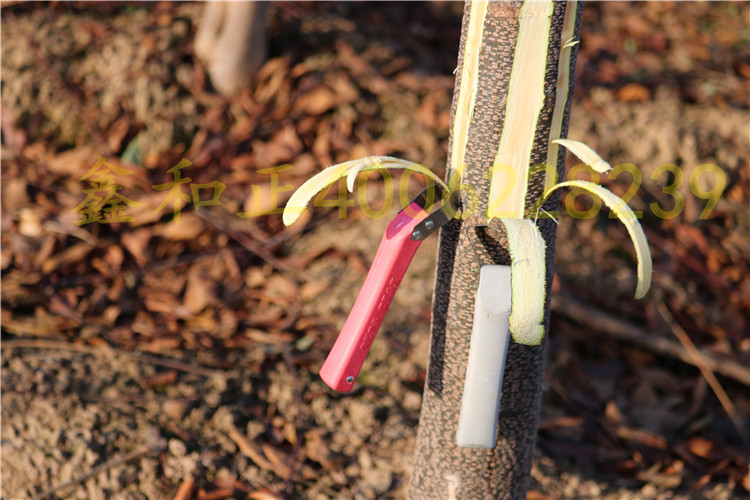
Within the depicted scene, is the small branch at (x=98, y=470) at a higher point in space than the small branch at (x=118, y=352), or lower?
lower

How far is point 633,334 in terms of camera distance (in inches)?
87.4

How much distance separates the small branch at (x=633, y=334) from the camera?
2.19m

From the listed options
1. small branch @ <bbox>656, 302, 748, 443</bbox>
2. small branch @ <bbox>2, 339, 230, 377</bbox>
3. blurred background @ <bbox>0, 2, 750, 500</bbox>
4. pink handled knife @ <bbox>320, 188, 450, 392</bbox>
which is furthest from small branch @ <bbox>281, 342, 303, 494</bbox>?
small branch @ <bbox>656, 302, 748, 443</bbox>

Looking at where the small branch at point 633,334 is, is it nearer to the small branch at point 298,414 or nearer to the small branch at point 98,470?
the small branch at point 298,414

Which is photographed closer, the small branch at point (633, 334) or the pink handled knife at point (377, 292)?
the pink handled knife at point (377, 292)

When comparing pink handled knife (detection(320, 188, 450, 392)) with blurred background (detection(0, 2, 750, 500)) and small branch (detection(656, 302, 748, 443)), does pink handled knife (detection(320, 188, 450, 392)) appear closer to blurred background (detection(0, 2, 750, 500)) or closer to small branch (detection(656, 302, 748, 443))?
blurred background (detection(0, 2, 750, 500))

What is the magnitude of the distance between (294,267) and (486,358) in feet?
4.31

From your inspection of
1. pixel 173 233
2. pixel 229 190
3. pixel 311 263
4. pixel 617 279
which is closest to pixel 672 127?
pixel 617 279

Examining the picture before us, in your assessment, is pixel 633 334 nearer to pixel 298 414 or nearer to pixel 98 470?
pixel 298 414

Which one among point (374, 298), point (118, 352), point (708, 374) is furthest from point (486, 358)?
point (708, 374)

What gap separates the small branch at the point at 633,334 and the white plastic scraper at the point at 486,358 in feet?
3.95

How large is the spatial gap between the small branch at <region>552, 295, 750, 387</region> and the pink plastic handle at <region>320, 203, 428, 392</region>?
128 centimetres

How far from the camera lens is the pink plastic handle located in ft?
3.43

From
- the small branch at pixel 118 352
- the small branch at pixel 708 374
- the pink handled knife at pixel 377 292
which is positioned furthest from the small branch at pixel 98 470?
the small branch at pixel 708 374
